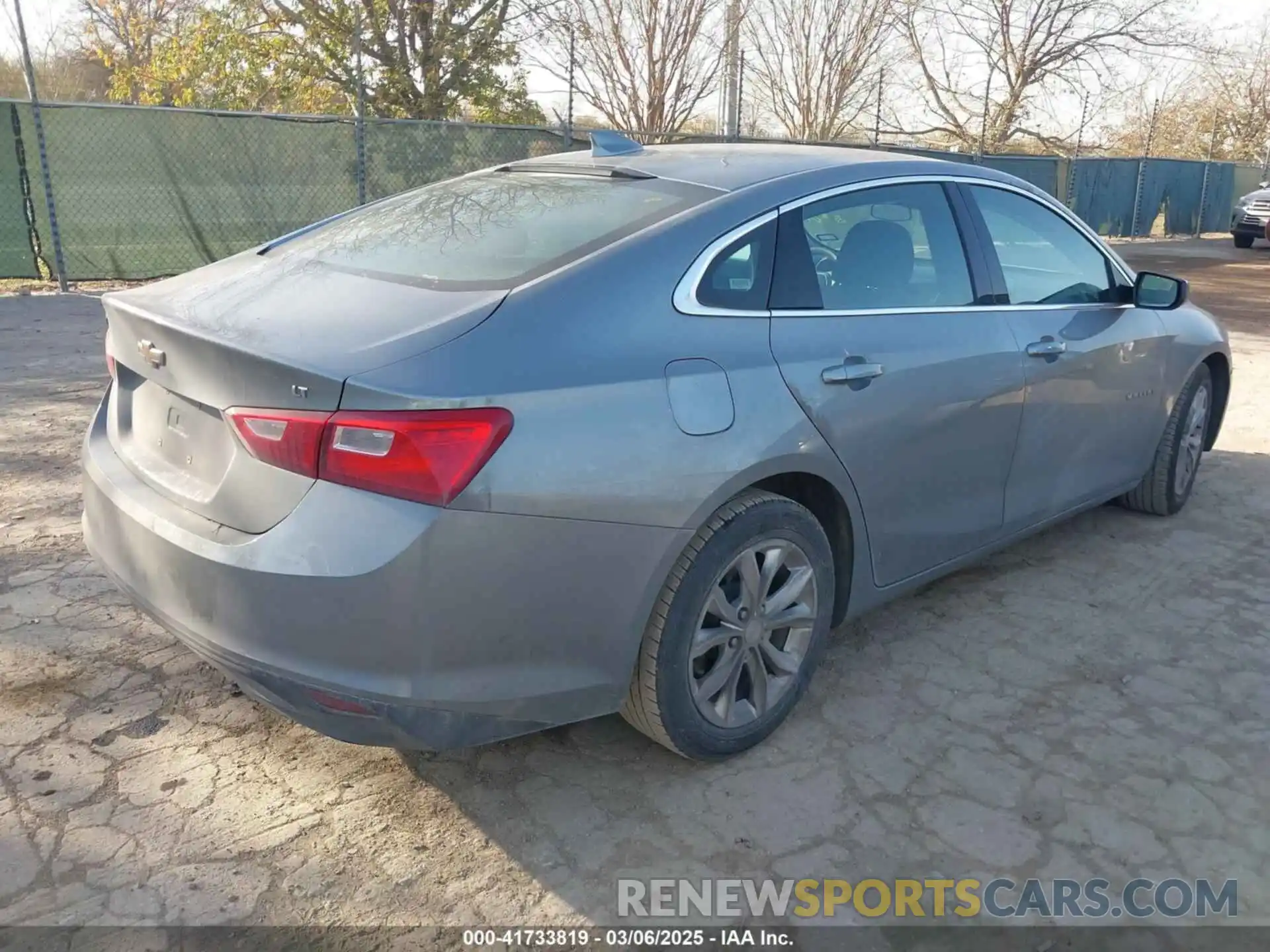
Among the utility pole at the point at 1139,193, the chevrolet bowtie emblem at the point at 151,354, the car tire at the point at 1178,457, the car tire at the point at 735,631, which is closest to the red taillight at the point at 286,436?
the chevrolet bowtie emblem at the point at 151,354

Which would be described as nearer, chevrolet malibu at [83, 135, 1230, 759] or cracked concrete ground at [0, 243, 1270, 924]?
chevrolet malibu at [83, 135, 1230, 759]

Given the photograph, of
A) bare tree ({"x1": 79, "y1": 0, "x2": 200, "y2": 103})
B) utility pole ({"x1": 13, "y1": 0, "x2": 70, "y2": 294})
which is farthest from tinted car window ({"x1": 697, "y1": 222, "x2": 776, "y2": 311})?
bare tree ({"x1": 79, "y1": 0, "x2": 200, "y2": 103})

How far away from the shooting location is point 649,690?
257 centimetres

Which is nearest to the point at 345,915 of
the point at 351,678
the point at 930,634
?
the point at 351,678

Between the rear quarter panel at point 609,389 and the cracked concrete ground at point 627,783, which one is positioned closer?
the rear quarter panel at point 609,389

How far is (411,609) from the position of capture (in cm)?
212

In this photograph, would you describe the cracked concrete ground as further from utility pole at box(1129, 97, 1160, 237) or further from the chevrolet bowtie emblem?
utility pole at box(1129, 97, 1160, 237)

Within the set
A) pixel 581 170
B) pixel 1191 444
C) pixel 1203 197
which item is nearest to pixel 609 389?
pixel 581 170

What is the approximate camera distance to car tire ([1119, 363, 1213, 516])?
4629 mm

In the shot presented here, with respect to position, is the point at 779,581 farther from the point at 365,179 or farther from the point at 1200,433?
the point at 365,179

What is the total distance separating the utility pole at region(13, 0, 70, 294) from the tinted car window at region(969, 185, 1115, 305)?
9.43m

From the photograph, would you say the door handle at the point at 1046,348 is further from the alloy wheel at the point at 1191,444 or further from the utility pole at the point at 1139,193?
the utility pole at the point at 1139,193

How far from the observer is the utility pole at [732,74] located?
1501 cm

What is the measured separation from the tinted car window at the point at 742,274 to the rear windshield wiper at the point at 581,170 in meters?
0.45
